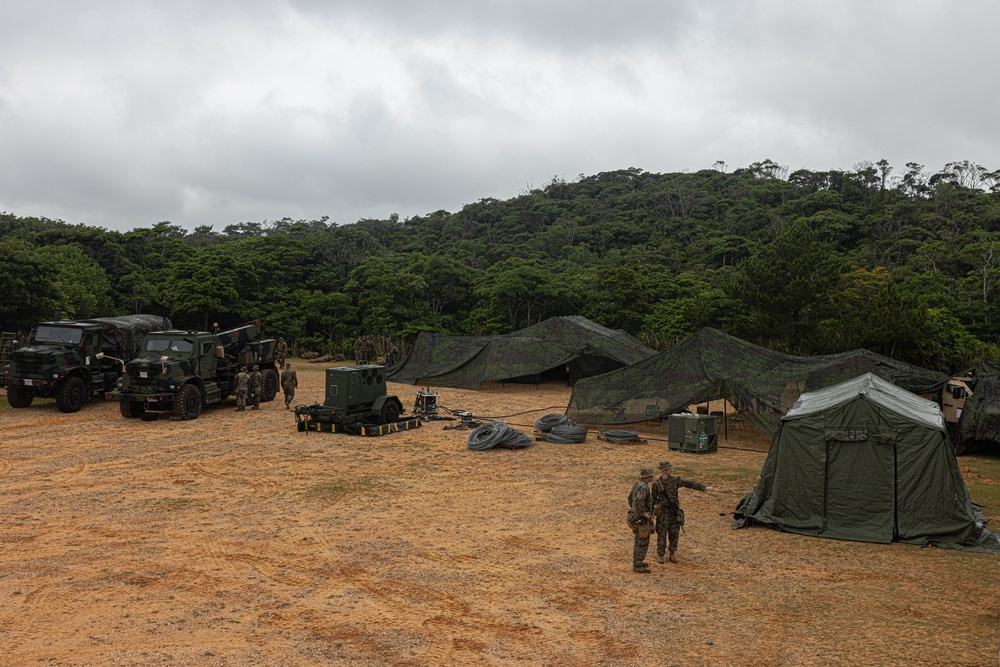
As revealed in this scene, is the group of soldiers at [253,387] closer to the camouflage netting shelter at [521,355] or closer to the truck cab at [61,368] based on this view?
the truck cab at [61,368]

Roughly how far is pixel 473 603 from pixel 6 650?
4237 millimetres

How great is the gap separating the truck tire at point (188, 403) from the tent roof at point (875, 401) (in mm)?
14927

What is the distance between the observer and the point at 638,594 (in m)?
7.50

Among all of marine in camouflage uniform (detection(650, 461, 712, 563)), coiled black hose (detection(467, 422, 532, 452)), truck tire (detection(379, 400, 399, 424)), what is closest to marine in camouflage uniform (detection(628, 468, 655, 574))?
marine in camouflage uniform (detection(650, 461, 712, 563))

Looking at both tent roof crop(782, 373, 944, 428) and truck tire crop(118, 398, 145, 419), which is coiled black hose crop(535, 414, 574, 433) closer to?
tent roof crop(782, 373, 944, 428)

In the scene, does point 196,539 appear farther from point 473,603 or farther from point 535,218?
point 535,218

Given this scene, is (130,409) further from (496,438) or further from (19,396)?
(496,438)

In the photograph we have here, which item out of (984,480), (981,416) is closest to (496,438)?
(984,480)

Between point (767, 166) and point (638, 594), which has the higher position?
point (767, 166)

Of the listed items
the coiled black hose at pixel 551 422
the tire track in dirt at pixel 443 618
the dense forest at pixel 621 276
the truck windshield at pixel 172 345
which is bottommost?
the tire track in dirt at pixel 443 618

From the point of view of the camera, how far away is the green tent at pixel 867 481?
9.38 metres

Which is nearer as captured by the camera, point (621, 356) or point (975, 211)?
point (621, 356)

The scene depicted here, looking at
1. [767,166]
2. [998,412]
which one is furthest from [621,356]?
[767,166]

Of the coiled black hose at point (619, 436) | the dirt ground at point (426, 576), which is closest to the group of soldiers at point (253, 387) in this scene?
the dirt ground at point (426, 576)
